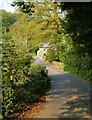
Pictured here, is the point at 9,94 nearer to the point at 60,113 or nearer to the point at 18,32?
the point at 60,113

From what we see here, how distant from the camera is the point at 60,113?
42.3 ft

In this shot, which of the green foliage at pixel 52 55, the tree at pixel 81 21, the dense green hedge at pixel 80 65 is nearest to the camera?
the tree at pixel 81 21

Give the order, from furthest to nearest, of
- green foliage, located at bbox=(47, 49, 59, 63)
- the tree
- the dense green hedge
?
green foliage, located at bbox=(47, 49, 59, 63) < the dense green hedge < the tree

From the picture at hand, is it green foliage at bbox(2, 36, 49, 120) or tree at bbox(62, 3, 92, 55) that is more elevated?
tree at bbox(62, 3, 92, 55)

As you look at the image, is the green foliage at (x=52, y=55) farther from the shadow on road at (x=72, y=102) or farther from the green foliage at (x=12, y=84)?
the green foliage at (x=12, y=84)

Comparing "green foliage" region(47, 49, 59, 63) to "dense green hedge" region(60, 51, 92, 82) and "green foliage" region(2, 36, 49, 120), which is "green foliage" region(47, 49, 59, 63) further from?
"green foliage" region(2, 36, 49, 120)

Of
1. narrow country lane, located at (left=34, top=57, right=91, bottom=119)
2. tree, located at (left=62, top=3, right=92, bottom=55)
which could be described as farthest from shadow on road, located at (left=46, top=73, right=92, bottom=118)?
tree, located at (left=62, top=3, right=92, bottom=55)

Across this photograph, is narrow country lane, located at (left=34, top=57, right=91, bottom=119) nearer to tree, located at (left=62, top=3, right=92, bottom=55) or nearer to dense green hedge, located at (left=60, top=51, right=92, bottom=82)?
tree, located at (left=62, top=3, right=92, bottom=55)

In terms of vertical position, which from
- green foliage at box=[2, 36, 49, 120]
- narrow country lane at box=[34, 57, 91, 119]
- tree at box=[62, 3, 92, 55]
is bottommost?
narrow country lane at box=[34, 57, 91, 119]

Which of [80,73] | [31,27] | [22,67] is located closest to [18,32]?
[31,27]

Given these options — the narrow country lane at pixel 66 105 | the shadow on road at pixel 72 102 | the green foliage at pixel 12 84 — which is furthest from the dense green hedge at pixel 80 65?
the green foliage at pixel 12 84

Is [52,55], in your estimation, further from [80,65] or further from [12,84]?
[12,84]

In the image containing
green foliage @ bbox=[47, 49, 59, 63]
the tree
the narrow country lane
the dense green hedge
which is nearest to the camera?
the narrow country lane

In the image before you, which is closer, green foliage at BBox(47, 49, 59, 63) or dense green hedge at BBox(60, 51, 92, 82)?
dense green hedge at BBox(60, 51, 92, 82)
